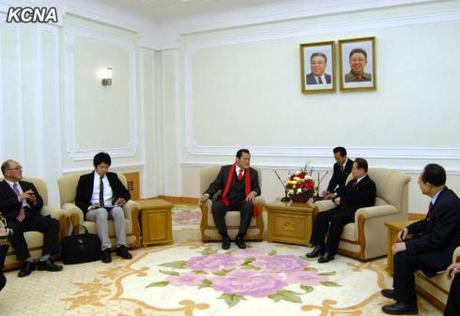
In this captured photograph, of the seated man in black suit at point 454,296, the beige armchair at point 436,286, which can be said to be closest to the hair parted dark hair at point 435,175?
the beige armchair at point 436,286

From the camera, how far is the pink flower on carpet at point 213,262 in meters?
5.20

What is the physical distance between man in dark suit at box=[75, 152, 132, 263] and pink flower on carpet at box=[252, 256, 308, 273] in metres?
1.59

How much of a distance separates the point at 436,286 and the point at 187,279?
2.34 m

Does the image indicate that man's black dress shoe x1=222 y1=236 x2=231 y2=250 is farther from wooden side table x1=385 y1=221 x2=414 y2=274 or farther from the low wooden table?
wooden side table x1=385 y1=221 x2=414 y2=274

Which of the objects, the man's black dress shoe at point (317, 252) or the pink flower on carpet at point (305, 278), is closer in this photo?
the pink flower on carpet at point (305, 278)

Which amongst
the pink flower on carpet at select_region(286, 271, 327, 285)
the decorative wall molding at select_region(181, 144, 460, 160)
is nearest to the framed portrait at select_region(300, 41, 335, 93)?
the decorative wall molding at select_region(181, 144, 460, 160)

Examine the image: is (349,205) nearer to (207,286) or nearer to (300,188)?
Result: (300,188)

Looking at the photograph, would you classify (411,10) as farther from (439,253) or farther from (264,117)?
(439,253)

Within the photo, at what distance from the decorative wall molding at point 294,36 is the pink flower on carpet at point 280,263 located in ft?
9.68

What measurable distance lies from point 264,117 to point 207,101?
4.15 ft

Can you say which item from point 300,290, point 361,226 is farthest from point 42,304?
point 361,226

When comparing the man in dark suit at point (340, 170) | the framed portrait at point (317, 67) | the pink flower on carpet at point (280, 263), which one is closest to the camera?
the pink flower on carpet at point (280, 263)

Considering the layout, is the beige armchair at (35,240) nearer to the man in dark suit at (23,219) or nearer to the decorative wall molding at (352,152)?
the man in dark suit at (23,219)

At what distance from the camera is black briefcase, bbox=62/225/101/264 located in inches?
211
